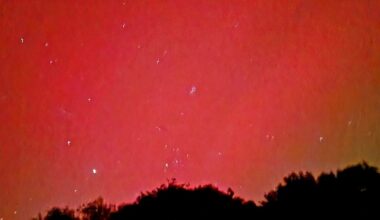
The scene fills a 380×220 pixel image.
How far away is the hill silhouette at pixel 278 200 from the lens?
38406mm

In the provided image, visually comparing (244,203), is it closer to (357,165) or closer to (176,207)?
(176,207)

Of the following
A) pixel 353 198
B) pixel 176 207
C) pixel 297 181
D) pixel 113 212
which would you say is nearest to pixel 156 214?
pixel 176 207

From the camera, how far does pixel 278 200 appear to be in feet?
134

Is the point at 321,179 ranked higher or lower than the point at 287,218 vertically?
higher

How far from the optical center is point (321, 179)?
135 feet

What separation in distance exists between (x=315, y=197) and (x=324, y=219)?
11.7 feet

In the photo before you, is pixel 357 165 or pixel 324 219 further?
pixel 357 165

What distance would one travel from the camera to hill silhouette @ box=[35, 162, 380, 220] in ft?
126

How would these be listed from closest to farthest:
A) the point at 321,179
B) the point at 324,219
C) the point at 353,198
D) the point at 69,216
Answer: the point at 324,219
the point at 353,198
the point at 321,179
the point at 69,216

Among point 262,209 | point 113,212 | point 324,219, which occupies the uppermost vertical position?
point 113,212

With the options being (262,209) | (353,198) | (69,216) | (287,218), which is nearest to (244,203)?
(262,209)

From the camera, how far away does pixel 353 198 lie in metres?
38.5

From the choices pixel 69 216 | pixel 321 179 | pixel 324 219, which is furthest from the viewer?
pixel 69 216

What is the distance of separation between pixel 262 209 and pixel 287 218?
290 centimetres
